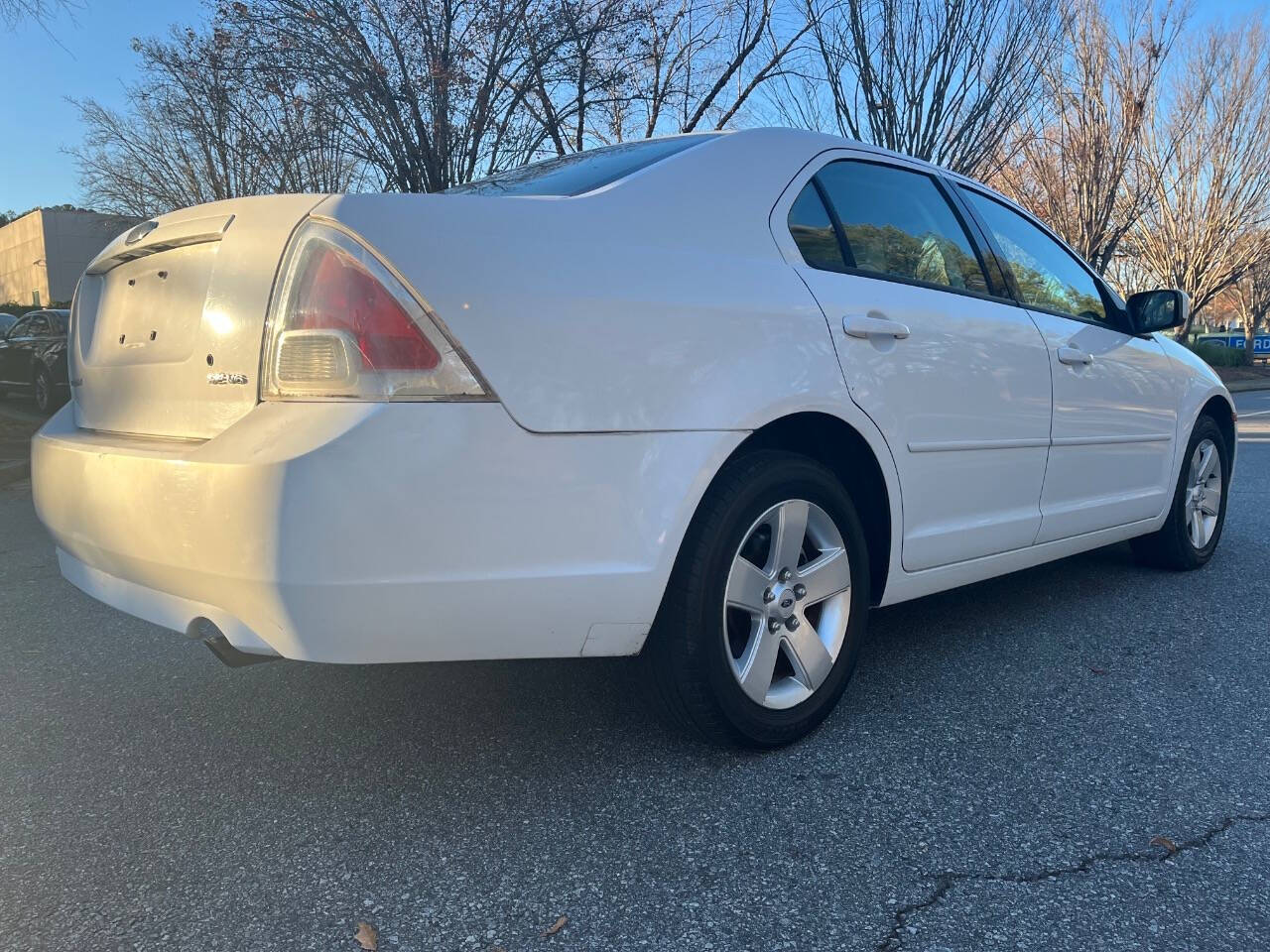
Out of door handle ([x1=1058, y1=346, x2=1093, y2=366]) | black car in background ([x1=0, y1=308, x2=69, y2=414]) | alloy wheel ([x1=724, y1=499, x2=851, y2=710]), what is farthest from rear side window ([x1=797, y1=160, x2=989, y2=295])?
black car in background ([x1=0, y1=308, x2=69, y2=414])

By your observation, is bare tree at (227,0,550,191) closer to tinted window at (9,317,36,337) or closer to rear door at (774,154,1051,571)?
tinted window at (9,317,36,337)

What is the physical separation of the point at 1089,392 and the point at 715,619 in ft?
6.95

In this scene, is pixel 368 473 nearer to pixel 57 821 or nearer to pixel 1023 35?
pixel 57 821

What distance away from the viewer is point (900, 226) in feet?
9.96

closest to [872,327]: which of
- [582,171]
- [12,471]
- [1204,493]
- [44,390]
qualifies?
[582,171]

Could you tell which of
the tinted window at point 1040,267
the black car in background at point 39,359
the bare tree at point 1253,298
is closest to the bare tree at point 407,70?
the black car in background at point 39,359

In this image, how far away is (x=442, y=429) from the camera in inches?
73.7

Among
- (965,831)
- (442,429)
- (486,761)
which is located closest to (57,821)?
(486,761)

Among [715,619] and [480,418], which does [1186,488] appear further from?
[480,418]

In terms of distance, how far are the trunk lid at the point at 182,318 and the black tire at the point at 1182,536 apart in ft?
13.1

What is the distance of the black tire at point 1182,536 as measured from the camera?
4387 mm

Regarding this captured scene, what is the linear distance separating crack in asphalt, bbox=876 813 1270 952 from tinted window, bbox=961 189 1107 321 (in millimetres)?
1993

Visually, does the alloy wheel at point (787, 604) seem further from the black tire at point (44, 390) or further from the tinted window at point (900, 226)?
the black tire at point (44, 390)

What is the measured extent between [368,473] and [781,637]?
1.18m
